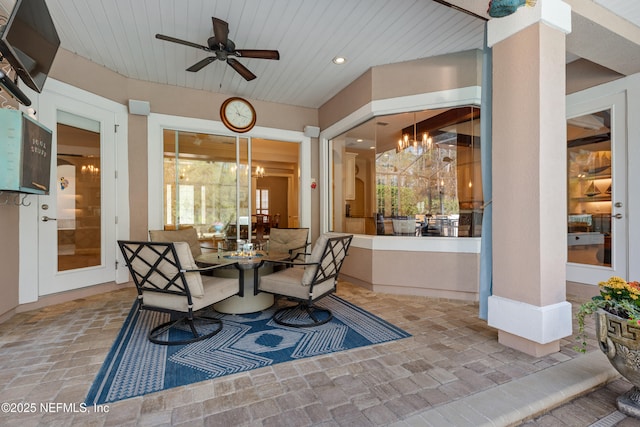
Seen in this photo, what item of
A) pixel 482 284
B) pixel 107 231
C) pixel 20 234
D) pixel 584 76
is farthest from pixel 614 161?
pixel 20 234

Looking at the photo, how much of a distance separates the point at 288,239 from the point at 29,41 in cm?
339

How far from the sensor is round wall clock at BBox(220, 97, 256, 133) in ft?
16.7

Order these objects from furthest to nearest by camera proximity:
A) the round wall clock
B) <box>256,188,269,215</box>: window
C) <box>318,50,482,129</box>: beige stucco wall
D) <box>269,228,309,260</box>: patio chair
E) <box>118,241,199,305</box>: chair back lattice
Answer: <box>256,188,269,215</box>: window
the round wall clock
<box>269,228,309,260</box>: patio chair
<box>318,50,482,129</box>: beige stucco wall
<box>118,241,199,305</box>: chair back lattice

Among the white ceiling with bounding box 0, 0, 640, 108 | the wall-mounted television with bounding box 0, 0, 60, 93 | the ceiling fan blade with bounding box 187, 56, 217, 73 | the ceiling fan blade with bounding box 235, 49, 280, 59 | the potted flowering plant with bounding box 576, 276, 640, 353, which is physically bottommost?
the potted flowering plant with bounding box 576, 276, 640, 353

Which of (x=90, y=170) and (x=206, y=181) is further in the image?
(x=206, y=181)

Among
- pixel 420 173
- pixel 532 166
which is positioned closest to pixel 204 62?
pixel 420 173

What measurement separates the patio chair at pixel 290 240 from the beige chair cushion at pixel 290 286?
1313mm

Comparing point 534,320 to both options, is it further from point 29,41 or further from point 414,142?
point 29,41

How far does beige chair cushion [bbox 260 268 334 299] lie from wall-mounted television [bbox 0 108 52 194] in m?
2.42

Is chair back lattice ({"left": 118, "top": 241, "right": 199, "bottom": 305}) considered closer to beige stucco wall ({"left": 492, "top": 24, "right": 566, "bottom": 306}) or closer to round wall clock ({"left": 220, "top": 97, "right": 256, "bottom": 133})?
beige stucco wall ({"left": 492, "top": 24, "right": 566, "bottom": 306})

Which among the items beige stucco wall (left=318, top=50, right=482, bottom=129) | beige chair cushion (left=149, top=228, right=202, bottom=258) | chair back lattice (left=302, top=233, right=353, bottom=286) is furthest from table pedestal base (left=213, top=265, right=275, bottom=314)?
beige stucco wall (left=318, top=50, right=482, bottom=129)

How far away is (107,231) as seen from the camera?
4.25 metres

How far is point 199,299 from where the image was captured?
2619 mm

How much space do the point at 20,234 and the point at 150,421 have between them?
3.13 meters
